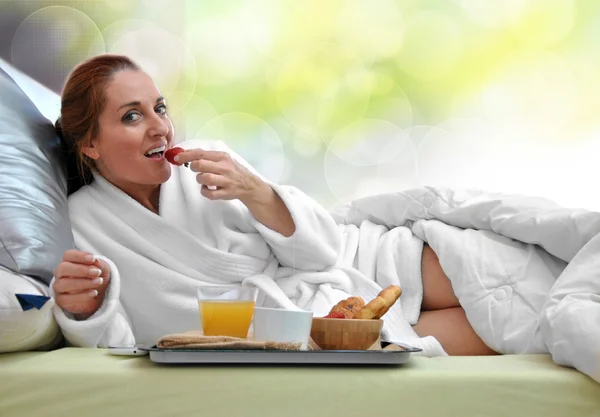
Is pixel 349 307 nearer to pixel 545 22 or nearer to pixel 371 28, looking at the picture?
pixel 371 28

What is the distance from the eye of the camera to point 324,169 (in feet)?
Answer: 10.8

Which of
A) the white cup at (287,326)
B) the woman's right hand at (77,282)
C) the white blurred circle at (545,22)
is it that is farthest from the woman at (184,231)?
the white blurred circle at (545,22)

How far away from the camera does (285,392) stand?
104cm

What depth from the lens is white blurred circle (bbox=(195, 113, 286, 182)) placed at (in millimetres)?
3266

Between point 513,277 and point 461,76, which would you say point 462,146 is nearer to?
point 461,76

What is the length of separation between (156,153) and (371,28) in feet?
6.31

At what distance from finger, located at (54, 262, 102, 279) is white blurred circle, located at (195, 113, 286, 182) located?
1972mm

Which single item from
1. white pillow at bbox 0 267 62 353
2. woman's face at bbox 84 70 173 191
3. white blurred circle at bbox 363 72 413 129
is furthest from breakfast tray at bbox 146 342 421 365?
white blurred circle at bbox 363 72 413 129

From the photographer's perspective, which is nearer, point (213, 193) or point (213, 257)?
point (213, 193)

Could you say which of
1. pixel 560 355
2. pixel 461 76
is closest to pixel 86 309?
pixel 560 355

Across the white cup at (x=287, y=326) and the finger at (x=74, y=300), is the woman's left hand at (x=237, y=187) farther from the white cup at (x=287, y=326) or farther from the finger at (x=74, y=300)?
the white cup at (x=287, y=326)

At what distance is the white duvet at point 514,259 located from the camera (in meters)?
1.30

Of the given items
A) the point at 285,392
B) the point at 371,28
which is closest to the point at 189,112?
the point at 371,28

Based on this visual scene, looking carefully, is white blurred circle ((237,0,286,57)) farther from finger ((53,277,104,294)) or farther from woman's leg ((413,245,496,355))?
finger ((53,277,104,294))
